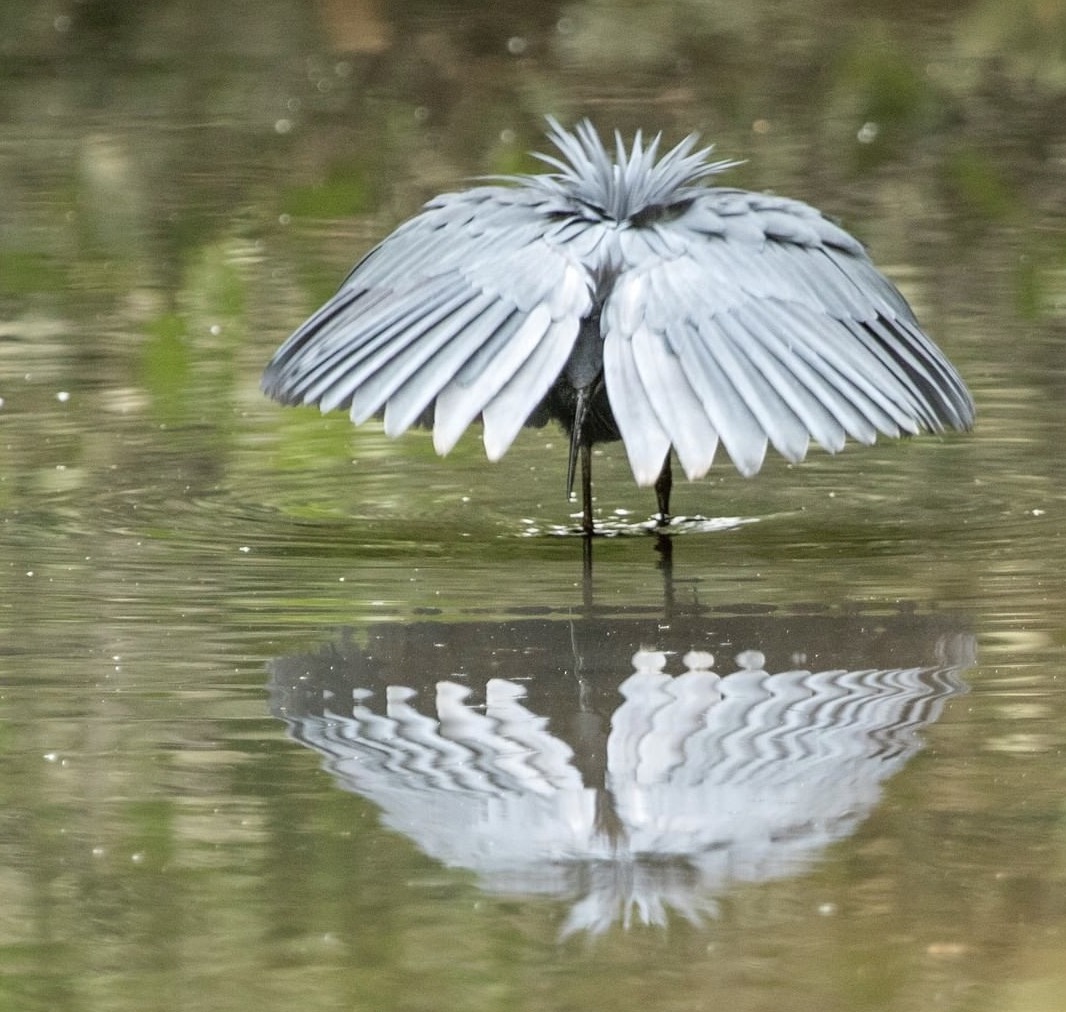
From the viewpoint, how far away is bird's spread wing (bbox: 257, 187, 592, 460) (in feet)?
13.3

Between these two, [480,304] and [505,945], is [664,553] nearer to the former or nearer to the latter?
[480,304]

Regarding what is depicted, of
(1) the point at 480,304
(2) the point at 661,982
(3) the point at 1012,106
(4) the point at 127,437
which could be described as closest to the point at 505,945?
(2) the point at 661,982

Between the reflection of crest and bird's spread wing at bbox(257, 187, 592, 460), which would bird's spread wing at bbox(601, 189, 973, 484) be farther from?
the reflection of crest

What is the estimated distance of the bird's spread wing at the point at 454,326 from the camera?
4.06 m

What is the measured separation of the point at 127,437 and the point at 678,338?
1972 millimetres

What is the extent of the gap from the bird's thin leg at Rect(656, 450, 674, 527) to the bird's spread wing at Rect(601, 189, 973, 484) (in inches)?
20.1

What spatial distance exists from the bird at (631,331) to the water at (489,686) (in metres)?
0.32

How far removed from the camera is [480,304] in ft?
13.9

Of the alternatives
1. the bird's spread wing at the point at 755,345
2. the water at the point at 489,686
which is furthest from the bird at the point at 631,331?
the water at the point at 489,686

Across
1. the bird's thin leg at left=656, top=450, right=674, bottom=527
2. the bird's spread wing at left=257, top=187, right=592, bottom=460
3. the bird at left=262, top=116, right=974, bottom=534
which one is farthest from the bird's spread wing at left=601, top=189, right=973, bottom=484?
the bird's thin leg at left=656, top=450, right=674, bottom=527

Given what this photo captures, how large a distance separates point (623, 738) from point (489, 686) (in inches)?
13.3

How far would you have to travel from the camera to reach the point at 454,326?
424cm

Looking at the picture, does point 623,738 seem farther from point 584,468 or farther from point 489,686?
point 584,468

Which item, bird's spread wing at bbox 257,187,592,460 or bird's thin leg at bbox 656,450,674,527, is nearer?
bird's spread wing at bbox 257,187,592,460
